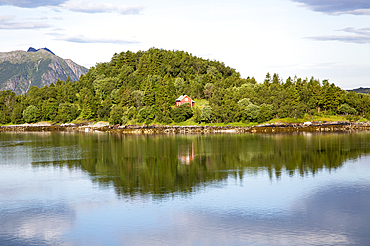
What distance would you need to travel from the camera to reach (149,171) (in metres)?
46.3

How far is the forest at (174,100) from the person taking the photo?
132875 millimetres

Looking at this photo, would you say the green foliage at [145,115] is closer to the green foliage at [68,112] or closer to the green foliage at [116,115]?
the green foliage at [116,115]

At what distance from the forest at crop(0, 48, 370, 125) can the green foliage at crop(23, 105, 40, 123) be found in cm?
49

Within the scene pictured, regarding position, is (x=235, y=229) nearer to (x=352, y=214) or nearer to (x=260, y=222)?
(x=260, y=222)

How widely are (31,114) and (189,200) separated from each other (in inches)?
6535

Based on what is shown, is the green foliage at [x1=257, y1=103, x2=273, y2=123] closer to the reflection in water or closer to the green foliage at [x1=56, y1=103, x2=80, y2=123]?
the green foliage at [x1=56, y1=103, x2=80, y2=123]

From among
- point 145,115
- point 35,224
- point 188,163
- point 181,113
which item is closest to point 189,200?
point 35,224

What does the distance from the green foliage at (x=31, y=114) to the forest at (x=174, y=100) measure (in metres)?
0.49

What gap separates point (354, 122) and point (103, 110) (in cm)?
11079

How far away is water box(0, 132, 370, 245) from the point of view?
23859 millimetres

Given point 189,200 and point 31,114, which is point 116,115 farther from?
point 189,200

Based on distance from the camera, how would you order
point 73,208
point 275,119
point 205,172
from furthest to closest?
point 275,119 → point 205,172 → point 73,208

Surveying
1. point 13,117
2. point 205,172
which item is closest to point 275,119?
point 205,172

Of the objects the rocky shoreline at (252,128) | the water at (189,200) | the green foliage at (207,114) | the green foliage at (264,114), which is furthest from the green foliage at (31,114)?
the water at (189,200)
